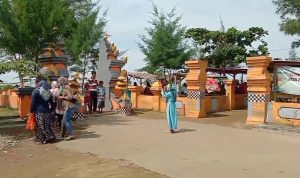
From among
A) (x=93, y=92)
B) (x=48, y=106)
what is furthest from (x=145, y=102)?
(x=48, y=106)

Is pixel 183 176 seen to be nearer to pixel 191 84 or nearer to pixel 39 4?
pixel 191 84

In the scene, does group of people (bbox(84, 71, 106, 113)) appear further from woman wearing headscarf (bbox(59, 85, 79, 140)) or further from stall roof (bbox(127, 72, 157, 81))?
stall roof (bbox(127, 72, 157, 81))

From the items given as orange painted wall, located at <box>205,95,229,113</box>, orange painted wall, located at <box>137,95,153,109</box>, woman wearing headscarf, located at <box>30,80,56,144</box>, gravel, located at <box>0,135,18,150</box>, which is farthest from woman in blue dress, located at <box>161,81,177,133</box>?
orange painted wall, located at <box>137,95,153,109</box>

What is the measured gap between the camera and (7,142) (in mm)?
11664

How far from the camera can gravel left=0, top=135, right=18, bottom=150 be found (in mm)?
11211

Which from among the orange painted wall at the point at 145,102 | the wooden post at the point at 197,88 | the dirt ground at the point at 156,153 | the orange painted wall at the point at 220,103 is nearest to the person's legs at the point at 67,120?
the dirt ground at the point at 156,153

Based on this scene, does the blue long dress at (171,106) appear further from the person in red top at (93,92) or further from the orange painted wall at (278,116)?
the person in red top at (93,92)

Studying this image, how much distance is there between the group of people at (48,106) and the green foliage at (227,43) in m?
17.5

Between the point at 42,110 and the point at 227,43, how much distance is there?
18937mm

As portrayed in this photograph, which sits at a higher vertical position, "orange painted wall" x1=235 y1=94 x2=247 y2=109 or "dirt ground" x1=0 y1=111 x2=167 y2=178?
"orange painted wall" x1=235 y1=94 x2=247 y2=109

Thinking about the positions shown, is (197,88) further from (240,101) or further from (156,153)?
(156,153)

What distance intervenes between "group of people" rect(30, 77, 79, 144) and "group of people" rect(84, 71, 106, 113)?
6684 millimetres

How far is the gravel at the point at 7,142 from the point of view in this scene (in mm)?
11211

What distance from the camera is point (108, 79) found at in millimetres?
21109
